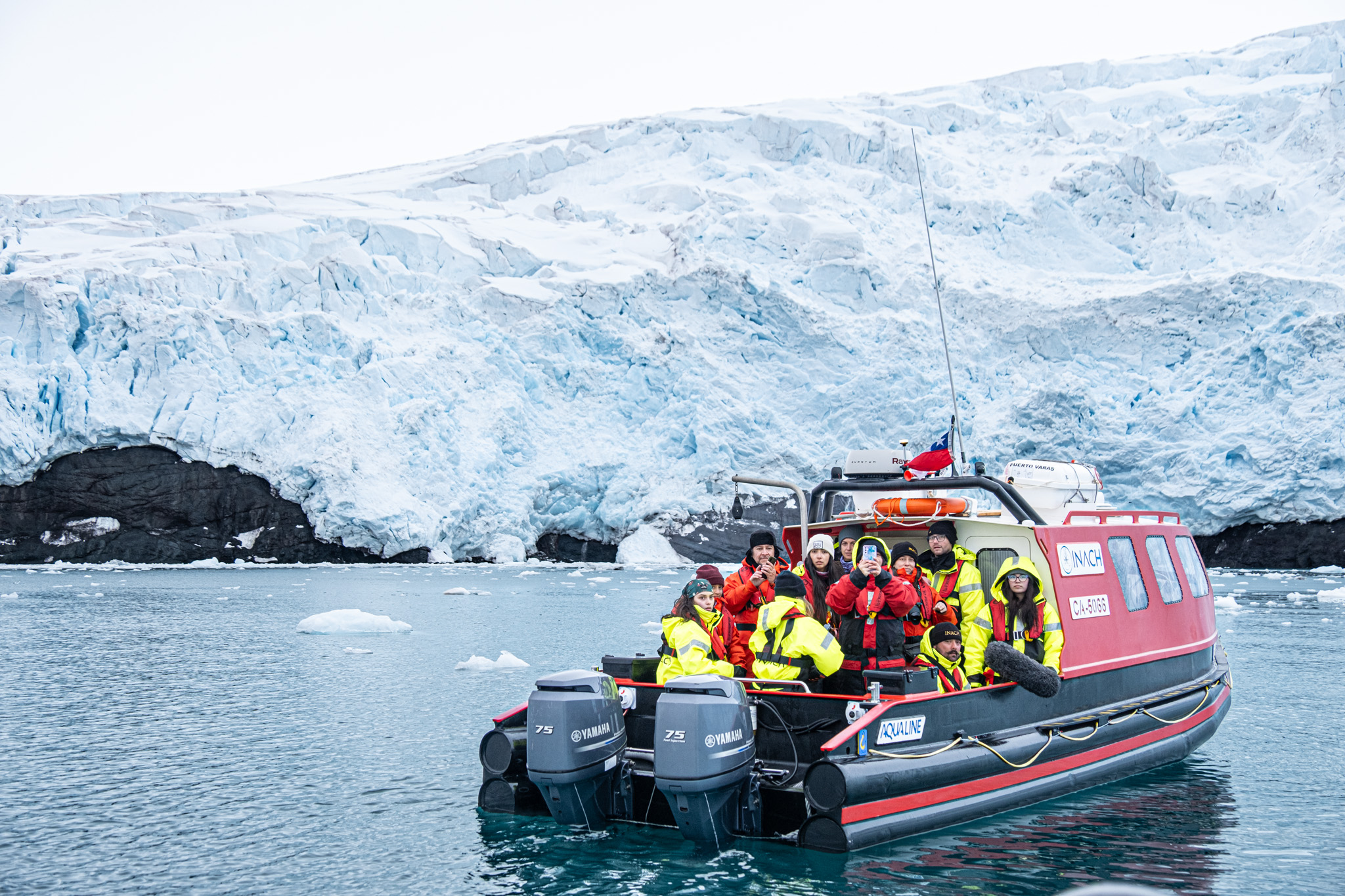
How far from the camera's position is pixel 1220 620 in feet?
53.4

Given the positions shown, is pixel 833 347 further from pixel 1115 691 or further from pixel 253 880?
pixel 253 880

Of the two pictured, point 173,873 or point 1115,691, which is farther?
point 1115,691

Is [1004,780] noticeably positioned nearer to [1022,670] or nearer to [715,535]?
[1022,670]

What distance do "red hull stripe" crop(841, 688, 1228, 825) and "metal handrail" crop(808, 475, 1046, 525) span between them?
135 centimetres

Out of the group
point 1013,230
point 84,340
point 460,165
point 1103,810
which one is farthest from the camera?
point 460,165

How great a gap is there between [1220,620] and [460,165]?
33405mm

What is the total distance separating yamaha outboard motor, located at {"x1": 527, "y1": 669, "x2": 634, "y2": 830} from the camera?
15.3 ft

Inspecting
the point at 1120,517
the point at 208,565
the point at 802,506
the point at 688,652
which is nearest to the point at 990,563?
the point at 802,506

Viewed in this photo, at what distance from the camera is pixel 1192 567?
7.70 m

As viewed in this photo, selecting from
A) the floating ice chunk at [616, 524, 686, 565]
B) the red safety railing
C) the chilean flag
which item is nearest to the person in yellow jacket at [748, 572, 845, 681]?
the chilean flag

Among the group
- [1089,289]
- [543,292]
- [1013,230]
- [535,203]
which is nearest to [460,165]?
[535,203]

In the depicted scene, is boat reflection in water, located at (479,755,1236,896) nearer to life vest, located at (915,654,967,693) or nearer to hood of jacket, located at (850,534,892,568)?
life vest, located at (915,654,967,693)

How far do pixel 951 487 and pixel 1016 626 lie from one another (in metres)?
0.96

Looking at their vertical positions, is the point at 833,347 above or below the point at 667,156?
below
